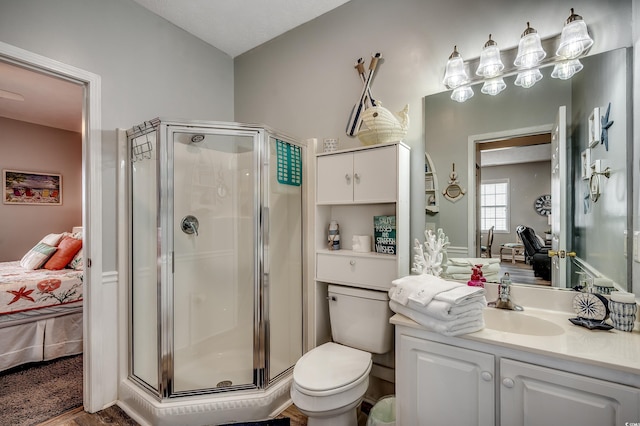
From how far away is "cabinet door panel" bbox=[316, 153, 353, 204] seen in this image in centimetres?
186

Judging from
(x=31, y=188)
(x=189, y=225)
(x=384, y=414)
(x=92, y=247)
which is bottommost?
(x=384, y=414)

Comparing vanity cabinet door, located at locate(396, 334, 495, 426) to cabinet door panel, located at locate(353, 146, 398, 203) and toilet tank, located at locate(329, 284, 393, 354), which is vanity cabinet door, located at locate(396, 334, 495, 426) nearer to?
toilet tank, located at locate(329, 284, 393, 354)

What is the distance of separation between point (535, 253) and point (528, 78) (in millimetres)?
893

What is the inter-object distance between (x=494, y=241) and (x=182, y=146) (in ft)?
6.34

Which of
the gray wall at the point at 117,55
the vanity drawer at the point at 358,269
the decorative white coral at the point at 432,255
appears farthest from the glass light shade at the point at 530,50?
the gray wall at the point at 117,55

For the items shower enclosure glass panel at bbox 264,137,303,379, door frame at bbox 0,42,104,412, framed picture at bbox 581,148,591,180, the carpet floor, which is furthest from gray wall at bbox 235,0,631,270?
the carpet floor

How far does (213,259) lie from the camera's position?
222 cm

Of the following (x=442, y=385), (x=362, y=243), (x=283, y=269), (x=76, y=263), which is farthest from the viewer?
(x=76, y=263)

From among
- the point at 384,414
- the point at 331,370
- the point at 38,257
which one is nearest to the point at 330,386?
the point at 331,370

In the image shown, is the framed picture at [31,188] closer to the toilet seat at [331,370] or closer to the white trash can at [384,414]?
the toilet seat at [331,370]

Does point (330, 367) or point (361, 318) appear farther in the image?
point (361, 318)

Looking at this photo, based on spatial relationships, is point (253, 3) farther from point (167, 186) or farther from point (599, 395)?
point (599, 395)

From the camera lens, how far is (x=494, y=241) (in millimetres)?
1646

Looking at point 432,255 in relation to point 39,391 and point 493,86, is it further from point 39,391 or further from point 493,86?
point 39,391
